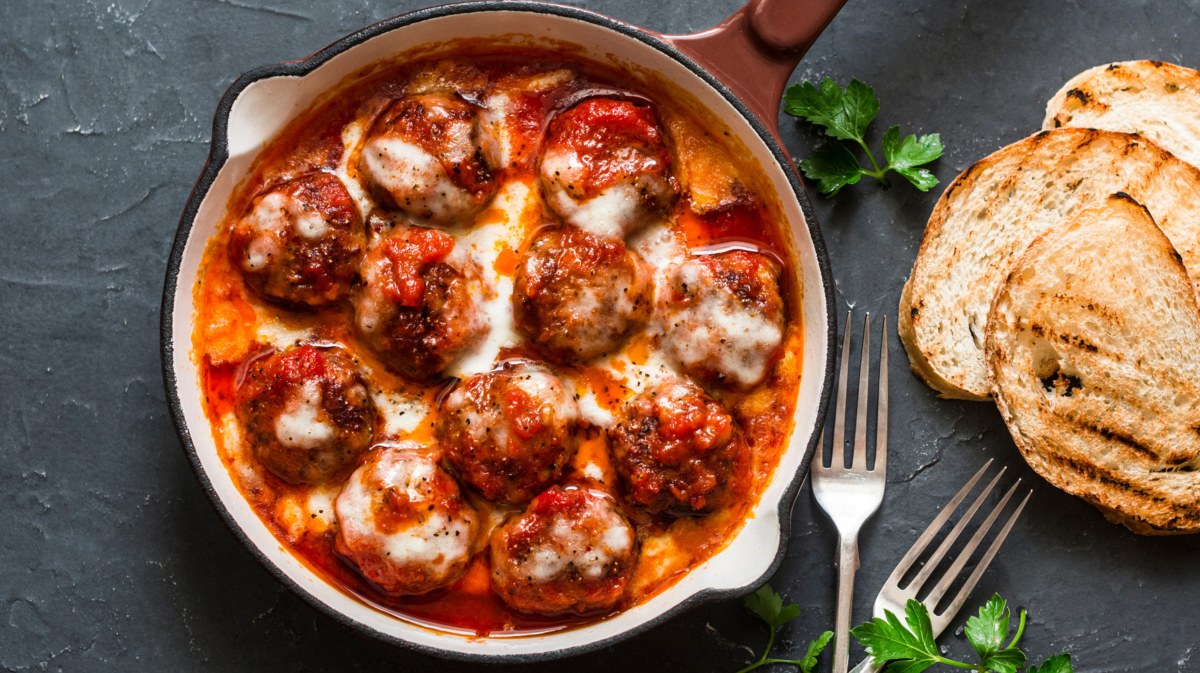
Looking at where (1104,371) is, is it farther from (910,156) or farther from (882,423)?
(910,156)

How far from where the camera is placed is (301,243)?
3.35 m

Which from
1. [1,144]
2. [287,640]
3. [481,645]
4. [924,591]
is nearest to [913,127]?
[924,591]

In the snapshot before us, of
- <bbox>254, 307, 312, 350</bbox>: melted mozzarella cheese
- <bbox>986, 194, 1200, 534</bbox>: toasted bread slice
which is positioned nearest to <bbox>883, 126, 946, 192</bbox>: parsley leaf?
<bbox>986, 194, 1200, 534</bbox>: toasted bread slice

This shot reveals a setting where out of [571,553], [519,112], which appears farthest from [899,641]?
[519,112]

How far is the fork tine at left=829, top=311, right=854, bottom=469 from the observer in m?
3.82

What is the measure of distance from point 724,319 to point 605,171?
1.89ft

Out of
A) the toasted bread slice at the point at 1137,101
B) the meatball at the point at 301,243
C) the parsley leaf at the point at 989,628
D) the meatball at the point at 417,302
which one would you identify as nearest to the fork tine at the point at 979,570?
the parsley leaf at the point at 989,628

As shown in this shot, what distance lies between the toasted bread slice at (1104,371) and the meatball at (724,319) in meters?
0.87

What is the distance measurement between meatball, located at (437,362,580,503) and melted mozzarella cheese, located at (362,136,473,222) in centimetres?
54

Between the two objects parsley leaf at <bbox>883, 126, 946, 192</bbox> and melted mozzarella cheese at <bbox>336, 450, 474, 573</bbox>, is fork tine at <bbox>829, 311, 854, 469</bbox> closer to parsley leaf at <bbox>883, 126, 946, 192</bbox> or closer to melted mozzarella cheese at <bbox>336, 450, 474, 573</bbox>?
parsley leaf at <bbox>883, 126, 946, 192</bbox>

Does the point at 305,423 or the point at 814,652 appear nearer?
the point at 305,423

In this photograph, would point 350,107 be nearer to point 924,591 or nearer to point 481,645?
point 481,645

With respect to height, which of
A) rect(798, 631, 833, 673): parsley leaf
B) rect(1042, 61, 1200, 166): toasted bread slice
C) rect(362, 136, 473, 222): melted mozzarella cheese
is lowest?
rect(798, 631, 833, 673): parsley leaf

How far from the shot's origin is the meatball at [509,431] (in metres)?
3.33
